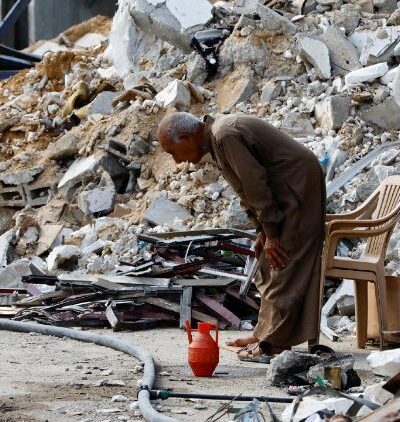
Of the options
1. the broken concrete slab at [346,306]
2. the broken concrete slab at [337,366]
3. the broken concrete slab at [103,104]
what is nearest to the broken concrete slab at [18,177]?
the broken concrete slab at [103,104]

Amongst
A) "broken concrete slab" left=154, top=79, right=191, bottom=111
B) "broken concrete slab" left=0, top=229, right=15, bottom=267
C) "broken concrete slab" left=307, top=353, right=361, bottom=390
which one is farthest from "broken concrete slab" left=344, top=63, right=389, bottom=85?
"broken concrete slab" left=307, top=353, right=361, bottom=390

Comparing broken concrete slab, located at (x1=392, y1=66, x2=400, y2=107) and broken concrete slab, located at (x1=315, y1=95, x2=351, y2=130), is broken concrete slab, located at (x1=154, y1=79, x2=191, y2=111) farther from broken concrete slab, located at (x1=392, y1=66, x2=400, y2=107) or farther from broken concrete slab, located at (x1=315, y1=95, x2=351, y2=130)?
broken concrete slab, located at (x1=392, y1=66, x2=400, y2=107)

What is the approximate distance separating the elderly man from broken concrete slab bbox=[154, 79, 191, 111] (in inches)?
296

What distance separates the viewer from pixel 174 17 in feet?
53.9

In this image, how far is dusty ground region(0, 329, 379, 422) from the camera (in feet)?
19.0

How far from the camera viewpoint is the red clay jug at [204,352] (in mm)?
6961

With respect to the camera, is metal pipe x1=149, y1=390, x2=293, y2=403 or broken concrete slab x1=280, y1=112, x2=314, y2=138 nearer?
metal pipe x1=149, y1=390, x2=293, y2=403

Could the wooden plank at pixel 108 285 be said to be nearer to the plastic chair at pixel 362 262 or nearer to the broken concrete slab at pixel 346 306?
the broken concrete slab at pixel 346 306

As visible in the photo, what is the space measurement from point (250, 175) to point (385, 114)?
6.45m

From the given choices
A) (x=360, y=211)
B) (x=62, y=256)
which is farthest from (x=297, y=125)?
(x=360, y=211)

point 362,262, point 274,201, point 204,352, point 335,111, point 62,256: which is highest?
point 274,201

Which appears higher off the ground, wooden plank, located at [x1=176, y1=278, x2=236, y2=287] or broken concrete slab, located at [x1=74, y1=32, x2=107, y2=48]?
wooden plank, located at [x1=176, y1=278, x2=236, y2=287]

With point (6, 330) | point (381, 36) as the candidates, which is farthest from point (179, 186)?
point (6, 330)

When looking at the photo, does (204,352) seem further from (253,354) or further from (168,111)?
(168,111)
